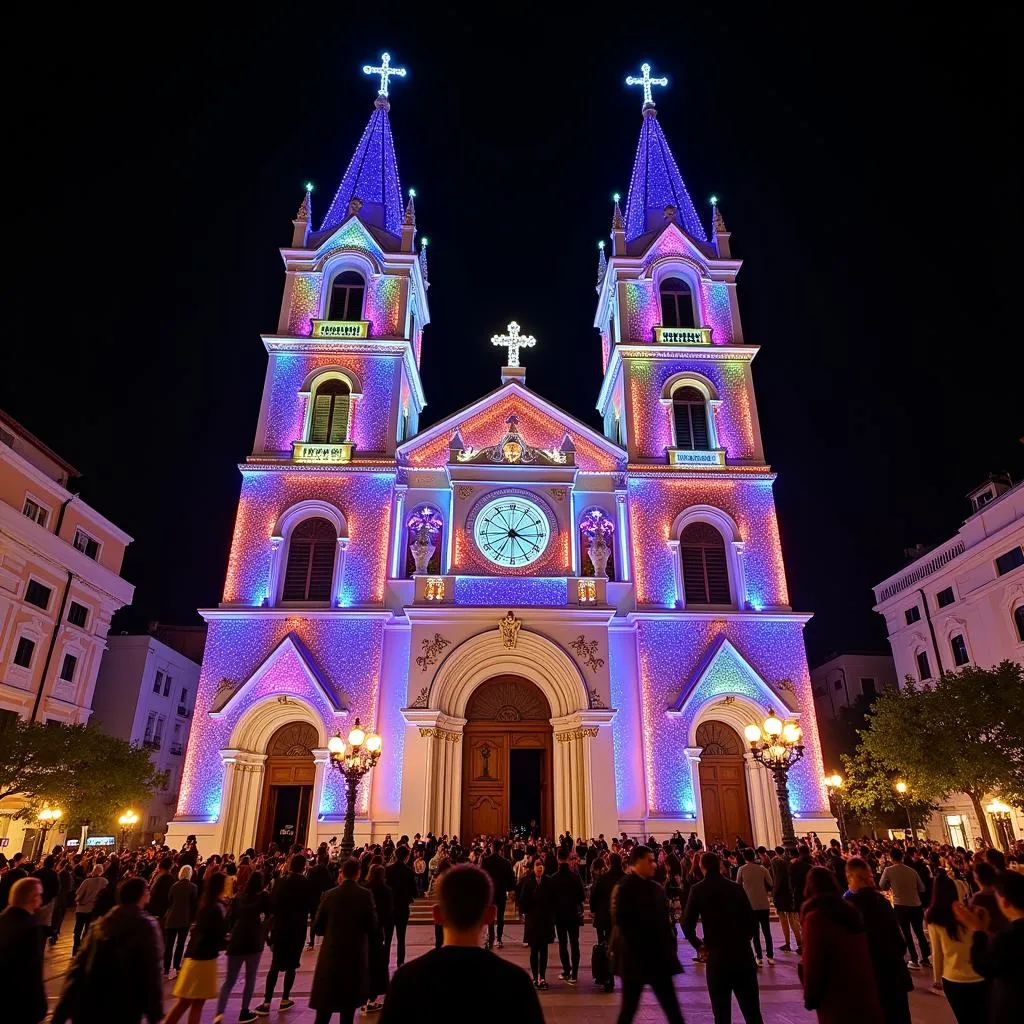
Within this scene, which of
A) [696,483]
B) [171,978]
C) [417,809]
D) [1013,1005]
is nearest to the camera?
[1013,1005]

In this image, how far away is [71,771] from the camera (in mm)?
24266

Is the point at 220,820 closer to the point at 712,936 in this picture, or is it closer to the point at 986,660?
the point at 712,936

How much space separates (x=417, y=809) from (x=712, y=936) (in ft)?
53.3

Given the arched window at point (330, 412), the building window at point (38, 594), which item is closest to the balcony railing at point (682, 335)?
the arched window at point (330, 412)

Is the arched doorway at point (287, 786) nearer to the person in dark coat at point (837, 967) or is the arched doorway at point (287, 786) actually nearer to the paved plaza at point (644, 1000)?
the paved plaza at point (644, 1000)

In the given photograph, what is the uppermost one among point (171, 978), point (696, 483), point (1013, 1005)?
point (696, 483)

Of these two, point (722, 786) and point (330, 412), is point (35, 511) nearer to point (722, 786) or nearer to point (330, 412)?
point (330, 412)

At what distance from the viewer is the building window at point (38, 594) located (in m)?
29.4

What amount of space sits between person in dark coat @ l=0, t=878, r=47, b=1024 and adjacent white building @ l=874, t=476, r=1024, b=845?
30704mm

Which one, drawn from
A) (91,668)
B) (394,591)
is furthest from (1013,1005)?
(91,668)

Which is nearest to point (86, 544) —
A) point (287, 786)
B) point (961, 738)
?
point (287, 786)

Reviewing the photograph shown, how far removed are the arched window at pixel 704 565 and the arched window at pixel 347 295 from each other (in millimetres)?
15900

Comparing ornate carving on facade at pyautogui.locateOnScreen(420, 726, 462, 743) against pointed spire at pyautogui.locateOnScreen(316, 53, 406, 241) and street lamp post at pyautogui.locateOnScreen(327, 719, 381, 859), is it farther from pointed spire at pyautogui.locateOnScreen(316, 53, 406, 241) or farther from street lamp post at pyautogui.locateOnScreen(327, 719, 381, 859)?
pointed spire at pyautogui.locateOnScreen(316, 53, 406, 241)

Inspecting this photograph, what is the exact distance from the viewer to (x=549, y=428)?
2872 cm
